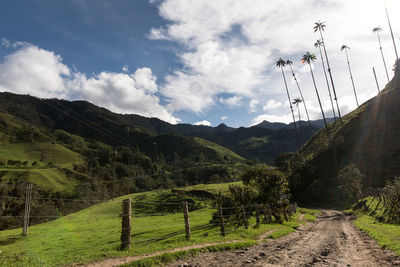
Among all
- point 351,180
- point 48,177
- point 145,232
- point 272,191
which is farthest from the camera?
point 48,177

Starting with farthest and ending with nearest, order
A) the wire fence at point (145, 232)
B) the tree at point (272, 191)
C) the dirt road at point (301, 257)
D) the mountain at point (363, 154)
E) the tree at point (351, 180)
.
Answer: the mountain at point (363, 154) < the tree at point (351, 180) < the tree at point (272, 191) < the wire fence at point (145, 232) < the dirt road at point (301, 257)

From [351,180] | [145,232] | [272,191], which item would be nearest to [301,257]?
[272,191]

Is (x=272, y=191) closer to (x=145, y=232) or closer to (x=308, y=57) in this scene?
(x=145, y=232)

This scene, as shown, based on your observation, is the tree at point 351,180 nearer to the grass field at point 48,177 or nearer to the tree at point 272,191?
the tree at point 272,191

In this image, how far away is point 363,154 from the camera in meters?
86.5

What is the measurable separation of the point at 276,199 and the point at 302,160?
3145 inches

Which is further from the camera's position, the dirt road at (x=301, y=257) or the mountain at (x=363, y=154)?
the mountain at (x=363, y=154)

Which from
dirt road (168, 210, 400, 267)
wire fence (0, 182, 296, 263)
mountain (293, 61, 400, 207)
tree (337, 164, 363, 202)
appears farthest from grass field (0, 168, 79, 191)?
dirt road (168, 210, 400, 267)

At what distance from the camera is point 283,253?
11.5 metres

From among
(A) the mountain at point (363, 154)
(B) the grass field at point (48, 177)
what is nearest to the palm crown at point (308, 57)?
(A) the mountain at point (363, 154)

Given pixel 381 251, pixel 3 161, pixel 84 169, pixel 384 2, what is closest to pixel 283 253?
pixel 381 251

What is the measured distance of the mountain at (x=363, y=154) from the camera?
74.0 metres

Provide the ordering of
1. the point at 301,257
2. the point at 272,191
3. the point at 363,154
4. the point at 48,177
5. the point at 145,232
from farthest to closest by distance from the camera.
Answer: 1. the point at 48,177
2. the point at 363,154
3. the point at 145,232
4. the point at 272,191
5. the point at 301,257

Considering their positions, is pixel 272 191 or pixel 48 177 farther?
pixel 48 177
